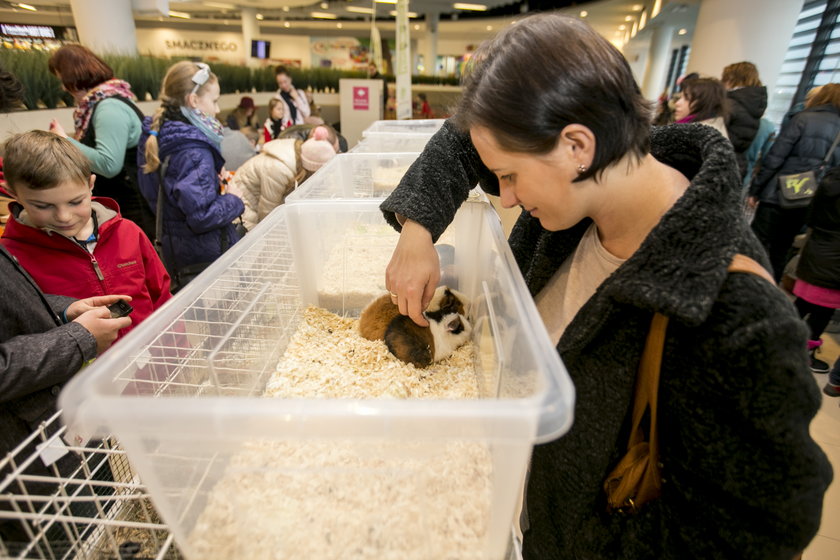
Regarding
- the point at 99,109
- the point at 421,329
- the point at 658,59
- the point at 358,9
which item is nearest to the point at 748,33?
the point at 421,329

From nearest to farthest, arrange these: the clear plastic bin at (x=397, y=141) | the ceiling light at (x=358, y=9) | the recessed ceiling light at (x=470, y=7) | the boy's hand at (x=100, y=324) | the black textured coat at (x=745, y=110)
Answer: the boy's hand at (x=100, y=324)
the clear plastic bin at (x=397, y=141)
the black textured coat at (x=745, y=110)
the ceiling light at (x=358, y=9)
the recessed ceiling light at (x=470, y=7)

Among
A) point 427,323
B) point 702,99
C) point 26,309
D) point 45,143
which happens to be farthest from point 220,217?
point 702,99

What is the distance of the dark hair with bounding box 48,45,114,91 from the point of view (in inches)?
97.1

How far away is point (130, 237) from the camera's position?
176 cm

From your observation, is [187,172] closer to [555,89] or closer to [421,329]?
[421,329]

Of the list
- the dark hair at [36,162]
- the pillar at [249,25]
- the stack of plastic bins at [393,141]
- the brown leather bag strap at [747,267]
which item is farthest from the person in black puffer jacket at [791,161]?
the pillar at [249,25]

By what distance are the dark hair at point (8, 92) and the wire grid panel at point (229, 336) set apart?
35.8 inches

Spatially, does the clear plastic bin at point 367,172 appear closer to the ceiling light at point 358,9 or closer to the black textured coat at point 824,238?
the black textured coat at point 824,238

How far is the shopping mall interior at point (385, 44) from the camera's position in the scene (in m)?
3.42

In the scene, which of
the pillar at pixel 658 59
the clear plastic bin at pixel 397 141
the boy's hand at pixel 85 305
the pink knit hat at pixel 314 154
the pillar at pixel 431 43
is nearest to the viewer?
Answer: the boy's hand at pixel 85 305

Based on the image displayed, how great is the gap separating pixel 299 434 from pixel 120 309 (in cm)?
114

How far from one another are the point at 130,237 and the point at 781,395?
80.9 inches

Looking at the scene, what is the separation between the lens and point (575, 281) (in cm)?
102

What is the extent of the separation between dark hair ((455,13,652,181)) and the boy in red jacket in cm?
148
